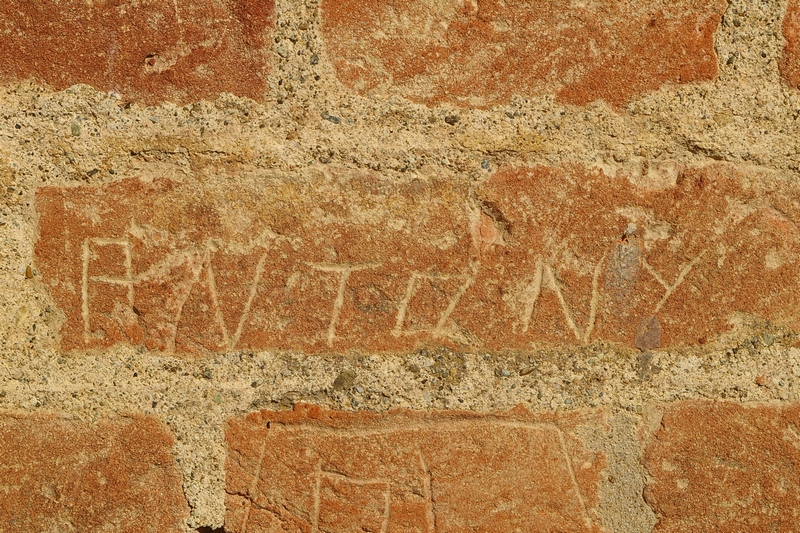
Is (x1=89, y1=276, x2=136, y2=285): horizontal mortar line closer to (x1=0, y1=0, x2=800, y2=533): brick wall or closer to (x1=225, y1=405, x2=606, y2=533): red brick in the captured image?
(x1=0, y1=0, x2=800, y2=533): brick wall

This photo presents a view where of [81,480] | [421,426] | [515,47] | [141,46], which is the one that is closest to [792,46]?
[515,47]

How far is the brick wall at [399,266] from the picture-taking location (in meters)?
0.93

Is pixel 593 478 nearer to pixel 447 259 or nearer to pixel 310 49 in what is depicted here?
pixel 447 259

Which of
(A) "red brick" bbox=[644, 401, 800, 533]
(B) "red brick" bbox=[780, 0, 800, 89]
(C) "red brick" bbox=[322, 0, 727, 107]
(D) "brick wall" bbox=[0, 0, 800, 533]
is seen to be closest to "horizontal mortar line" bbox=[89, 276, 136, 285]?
(D) "brick wall" bbox=[0, 0, 800, 533]

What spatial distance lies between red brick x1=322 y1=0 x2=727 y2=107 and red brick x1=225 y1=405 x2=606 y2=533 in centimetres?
46

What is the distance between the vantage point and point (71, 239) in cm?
94

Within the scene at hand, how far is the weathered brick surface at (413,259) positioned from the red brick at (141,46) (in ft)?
0.47

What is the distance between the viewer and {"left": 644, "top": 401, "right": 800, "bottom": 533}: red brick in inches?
38.3

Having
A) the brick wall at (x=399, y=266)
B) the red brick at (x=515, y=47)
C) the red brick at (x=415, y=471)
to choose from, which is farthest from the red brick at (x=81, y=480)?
the red brick at (x=515, y=47)

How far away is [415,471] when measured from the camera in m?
0.96

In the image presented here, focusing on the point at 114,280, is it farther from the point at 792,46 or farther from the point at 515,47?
the point at 792,46

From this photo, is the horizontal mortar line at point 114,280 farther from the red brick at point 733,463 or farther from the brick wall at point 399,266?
the red brick at point 733,463

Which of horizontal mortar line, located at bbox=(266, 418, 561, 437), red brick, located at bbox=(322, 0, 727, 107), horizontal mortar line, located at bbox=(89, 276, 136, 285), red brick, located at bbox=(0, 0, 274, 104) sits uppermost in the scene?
red brick, located at bbox=(322, 0, 727, 107)

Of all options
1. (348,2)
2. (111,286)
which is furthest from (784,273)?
(111,286)
